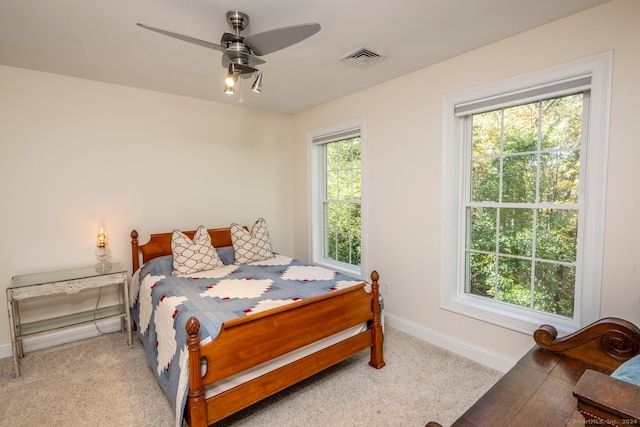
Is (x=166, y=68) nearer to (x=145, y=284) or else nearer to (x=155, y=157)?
(x=155, y=157)

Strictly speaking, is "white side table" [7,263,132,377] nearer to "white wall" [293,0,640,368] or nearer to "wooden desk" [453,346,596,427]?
"white wall" [293,0,640,368]

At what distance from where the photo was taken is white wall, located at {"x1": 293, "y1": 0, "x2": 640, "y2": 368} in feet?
5.85

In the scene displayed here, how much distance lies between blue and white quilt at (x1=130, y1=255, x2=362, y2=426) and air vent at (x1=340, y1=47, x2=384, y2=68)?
1.76 m

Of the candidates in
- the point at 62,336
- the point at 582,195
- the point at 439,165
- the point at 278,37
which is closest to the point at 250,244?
→ the point at 62,336

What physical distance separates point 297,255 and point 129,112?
2563mm

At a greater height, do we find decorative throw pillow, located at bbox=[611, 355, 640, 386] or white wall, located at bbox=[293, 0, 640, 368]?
white wall, located at bbox=[293, 0, 640, 368]

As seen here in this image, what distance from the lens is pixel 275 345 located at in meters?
1.85

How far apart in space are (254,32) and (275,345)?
6.48 ft

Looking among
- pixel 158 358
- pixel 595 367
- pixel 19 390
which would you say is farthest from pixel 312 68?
pixel 19 390

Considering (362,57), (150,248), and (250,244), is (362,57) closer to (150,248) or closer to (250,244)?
(250,244)

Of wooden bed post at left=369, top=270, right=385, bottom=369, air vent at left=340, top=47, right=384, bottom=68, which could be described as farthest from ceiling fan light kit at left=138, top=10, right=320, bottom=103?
wooden bed post at left=369, top=270, right=385, bottom=369

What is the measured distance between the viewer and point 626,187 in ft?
5.88

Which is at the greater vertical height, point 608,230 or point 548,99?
point 548,99

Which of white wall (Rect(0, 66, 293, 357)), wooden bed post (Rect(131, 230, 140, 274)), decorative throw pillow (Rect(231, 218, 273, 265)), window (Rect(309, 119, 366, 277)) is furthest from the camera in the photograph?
window (Rect(309, 119, 366, 277))
